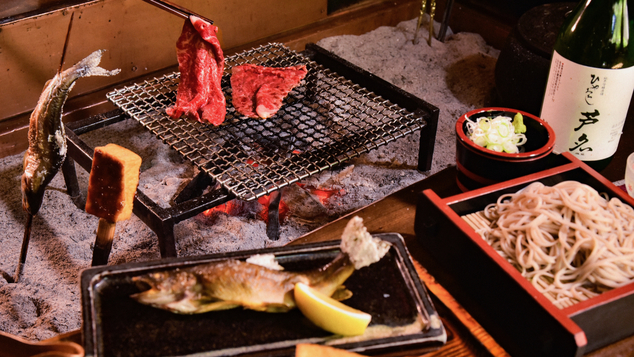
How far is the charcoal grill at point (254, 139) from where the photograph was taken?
106 inches

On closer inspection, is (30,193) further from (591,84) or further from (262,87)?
(591,84)

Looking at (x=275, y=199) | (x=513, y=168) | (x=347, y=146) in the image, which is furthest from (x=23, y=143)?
(x=513, y=168)

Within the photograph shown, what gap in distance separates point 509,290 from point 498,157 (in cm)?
70

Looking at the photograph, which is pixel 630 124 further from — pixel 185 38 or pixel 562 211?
pixel 185 38

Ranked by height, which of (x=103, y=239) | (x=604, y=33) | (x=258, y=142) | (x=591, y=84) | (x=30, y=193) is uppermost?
(x=604, y=33)

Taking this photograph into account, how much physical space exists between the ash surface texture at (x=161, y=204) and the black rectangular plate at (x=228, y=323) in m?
1.44

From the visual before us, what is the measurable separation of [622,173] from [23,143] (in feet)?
13.6

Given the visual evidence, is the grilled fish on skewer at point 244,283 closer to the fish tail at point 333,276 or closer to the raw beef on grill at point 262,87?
the fish tail at point 333,276

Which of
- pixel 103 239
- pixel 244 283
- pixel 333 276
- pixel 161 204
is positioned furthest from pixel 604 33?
pixel 161 204

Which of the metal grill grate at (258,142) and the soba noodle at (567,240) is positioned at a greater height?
the soba noodle at (567,240)

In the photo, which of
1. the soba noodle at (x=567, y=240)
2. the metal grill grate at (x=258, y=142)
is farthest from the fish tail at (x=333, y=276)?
the metal grill grate at (x=258, y=142)

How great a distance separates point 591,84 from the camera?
221 cm

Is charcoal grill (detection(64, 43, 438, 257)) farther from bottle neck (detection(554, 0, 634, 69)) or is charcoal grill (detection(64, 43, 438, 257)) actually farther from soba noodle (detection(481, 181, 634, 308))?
soba noodle (detection(481, 181, 634, 308))

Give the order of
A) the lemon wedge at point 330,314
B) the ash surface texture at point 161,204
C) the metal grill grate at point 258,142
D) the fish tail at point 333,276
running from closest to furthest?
the lemon wedge at point 330,314 < the fish tail at point 333,276 < the metal grill grate at point 258,142 < the ash surface texture at point 161,204
